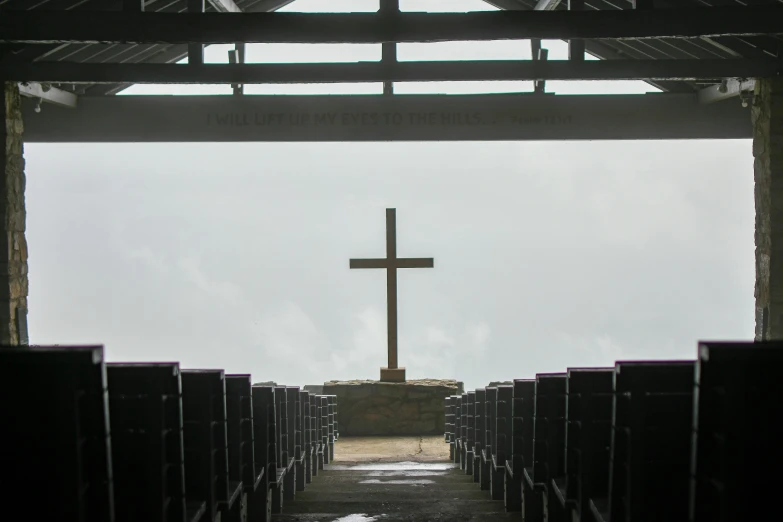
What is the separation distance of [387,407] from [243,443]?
8.67 meters

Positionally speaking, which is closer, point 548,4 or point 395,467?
point 395,467

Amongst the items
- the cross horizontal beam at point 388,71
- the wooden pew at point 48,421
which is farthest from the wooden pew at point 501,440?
the cross horizontal beam at point 388,71

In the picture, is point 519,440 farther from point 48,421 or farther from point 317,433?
point 317,433

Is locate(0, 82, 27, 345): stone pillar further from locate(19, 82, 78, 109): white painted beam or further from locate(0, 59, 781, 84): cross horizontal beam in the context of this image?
locate(0, 59, 781, 84): cross horizontal beam

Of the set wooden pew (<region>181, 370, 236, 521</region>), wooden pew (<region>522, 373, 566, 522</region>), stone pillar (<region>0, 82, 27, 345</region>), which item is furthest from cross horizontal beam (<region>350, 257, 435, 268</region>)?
wooden pew (<region>181, 370, 236, 521</region>)

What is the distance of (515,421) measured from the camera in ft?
14.0

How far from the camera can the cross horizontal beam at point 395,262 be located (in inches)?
495

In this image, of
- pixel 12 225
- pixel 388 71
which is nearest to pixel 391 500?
pixel 388 71

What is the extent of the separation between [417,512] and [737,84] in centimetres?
694

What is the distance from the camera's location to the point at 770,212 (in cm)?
870

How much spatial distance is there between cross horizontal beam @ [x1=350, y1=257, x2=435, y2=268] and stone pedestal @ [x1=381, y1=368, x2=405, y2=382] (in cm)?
143

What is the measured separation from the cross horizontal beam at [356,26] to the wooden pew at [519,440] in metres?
3.91

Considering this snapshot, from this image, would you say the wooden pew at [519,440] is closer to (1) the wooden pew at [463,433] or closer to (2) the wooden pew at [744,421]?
(2) the wooden pew at [744,421]

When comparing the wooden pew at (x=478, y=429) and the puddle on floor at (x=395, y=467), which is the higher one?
the wooden pew at (x=478, y=429)
